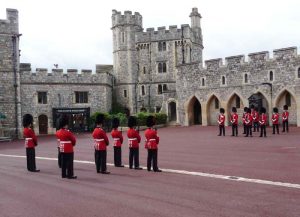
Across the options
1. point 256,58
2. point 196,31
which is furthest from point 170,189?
point 196,31

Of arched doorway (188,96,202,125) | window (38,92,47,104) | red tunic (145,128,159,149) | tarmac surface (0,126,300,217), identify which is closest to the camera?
tarmac surface (0,126,300,217)

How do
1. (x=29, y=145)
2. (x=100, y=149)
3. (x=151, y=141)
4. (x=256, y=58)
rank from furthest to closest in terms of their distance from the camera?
1. (x=256, y=58)
2. (x=29, y=145)
3. (x=151, y=141)
4. (x=100, y=149)

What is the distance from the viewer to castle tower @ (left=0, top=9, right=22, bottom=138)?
31730 mm

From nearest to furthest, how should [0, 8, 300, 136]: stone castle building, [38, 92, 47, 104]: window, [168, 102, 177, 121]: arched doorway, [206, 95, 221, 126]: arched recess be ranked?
1. [0, 8, 300, 136]: stone castle building
2. [206, 95, 221, 126]: arched recess
3. [38, 92, 47, 104]: window
4. [168, 102, 177, 121]: arched doorway

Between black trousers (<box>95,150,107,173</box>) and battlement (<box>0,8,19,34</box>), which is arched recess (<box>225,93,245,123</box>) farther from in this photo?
black trousers (<box>95,150,107,173</box>)

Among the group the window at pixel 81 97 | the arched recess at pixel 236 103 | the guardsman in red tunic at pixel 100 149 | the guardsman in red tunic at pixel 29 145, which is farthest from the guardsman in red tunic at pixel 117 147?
the window at pixel 81 97

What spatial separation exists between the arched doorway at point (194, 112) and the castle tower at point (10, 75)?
14037 mm

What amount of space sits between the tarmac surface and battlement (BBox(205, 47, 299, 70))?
49.3 feet

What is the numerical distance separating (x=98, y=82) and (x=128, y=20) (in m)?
8.36

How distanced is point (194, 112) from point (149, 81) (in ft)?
28.3

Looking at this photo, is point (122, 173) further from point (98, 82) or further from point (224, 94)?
point (98, 82)

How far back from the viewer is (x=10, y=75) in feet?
106

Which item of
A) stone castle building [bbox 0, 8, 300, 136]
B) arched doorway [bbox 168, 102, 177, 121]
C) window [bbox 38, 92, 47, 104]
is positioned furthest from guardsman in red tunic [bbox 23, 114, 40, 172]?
arched doorway [bbox 168, 102, 177, 121]

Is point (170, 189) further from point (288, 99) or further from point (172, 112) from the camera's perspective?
point (172, 112)
